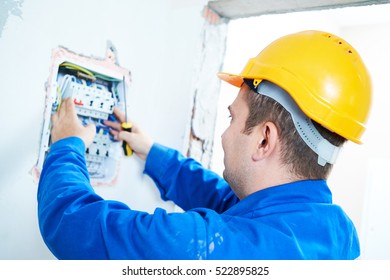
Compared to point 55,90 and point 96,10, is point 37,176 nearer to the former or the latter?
point 55,90

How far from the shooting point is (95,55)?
3.43ft

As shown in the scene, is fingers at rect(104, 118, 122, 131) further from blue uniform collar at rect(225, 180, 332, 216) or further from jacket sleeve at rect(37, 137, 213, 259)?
blue uniform collar at rect(225, 180, 332, 216)

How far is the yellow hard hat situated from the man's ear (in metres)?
0.09

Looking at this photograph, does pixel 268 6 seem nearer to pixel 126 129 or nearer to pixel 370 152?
pixel 126 129

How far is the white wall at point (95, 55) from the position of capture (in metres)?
0.87

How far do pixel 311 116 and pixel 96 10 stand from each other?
28.4 inches

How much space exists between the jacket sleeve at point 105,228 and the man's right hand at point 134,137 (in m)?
0.38

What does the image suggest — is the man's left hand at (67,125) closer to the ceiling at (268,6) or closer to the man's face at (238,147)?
the man's face at (238,147)

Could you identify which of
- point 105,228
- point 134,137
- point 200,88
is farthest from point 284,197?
point 200,88

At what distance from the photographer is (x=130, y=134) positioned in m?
1.19

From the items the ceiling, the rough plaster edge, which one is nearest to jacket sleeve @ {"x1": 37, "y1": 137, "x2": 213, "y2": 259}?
the rough plaster edge

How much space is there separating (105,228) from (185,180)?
1.78 feet

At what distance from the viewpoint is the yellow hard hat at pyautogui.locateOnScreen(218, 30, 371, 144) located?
2.58 feet

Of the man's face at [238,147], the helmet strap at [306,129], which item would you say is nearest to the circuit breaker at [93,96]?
the man's face at [238,147]
